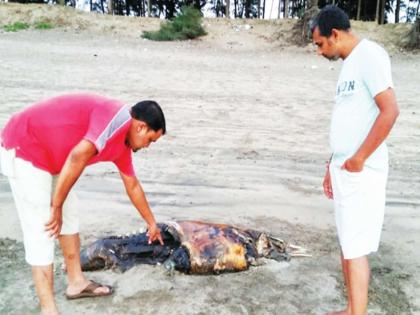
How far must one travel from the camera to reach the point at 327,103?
9430mm

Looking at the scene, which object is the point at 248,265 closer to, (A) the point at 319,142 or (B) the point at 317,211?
(B) the point at 317,211

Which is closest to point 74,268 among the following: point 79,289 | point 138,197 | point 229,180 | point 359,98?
point 79,289

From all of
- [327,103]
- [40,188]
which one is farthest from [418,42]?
[40,188]

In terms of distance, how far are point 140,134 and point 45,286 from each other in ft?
3.41

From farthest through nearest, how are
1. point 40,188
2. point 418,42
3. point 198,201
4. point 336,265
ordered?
point 418,42 < point 198,201 < point 336,265 < point 40,188

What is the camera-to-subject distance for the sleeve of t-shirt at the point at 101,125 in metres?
2.35

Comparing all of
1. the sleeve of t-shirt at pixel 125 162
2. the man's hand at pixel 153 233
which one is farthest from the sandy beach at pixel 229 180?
the sleeve of t-shirt at pixel 125 162

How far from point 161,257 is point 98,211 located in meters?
1.27

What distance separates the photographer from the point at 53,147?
98.6 inches

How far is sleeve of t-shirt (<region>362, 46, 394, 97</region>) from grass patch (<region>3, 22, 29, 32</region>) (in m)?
19.7

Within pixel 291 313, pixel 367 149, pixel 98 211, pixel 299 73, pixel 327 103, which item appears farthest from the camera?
pixel 299 73

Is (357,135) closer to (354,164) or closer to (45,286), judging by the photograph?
(354,164)

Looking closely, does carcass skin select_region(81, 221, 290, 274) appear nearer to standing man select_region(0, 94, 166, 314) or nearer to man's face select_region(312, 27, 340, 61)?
standing man select_region(0, 94, 166, 314)

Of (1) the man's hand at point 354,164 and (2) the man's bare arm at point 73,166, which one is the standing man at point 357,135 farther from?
(2) the man's bare arm at point 73,166
